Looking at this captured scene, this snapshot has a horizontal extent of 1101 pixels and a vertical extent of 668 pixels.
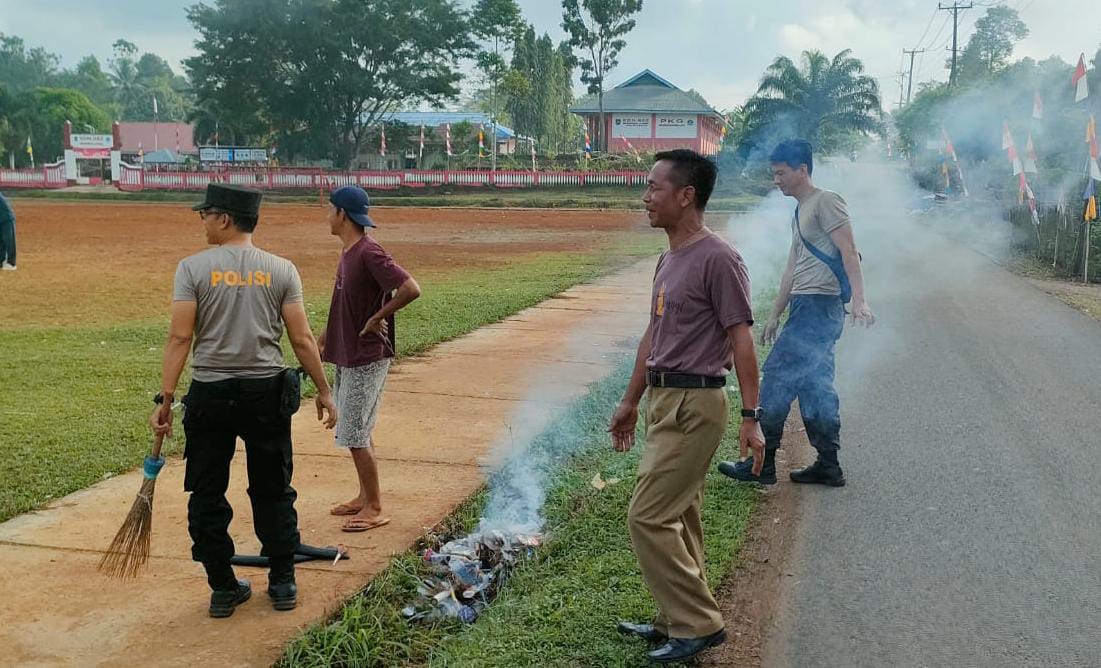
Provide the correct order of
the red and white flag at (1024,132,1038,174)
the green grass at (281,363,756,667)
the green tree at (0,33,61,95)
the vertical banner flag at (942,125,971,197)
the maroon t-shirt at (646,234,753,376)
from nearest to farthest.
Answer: the maroon t-shirt at (646,234,753,376) → the green grass at (281,363,756,667) → the red and white flag at (1024,132,1038,174) → the vertical banner flag at (942,125,971,197) → the green tree at (0,33,61,95)

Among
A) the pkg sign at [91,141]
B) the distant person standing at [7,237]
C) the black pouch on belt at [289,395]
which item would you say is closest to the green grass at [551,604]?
the black pouch on belt at [289,395]

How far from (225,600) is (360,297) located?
151cm

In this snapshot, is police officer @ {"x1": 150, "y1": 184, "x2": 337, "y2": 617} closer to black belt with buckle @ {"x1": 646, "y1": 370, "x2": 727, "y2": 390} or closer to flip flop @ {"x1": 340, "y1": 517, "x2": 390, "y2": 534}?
flip flop @ {"x1": 340, "y1": 517, "x2": 390, "y2": 534}

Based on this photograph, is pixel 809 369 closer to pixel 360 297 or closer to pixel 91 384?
pixel 360 297

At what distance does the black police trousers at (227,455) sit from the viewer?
12.7 ft

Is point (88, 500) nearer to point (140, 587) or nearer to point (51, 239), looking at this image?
point (140, 587)

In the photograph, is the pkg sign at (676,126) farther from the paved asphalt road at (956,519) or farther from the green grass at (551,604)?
the green grass at (551,604)

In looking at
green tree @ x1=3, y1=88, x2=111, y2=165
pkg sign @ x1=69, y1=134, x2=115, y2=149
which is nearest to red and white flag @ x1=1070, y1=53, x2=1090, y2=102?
pkg sign @ x1=69, y1=134, x2=115, y2=149

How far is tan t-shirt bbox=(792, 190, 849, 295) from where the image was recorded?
18.5ft

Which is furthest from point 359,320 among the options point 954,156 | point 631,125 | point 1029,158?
point 631,125

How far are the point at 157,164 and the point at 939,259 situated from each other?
51.9 metres

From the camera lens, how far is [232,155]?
57.0 metres

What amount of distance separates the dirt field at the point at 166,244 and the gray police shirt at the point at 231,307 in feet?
28.4

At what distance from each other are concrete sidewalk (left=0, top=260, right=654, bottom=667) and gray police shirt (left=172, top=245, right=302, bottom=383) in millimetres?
925
